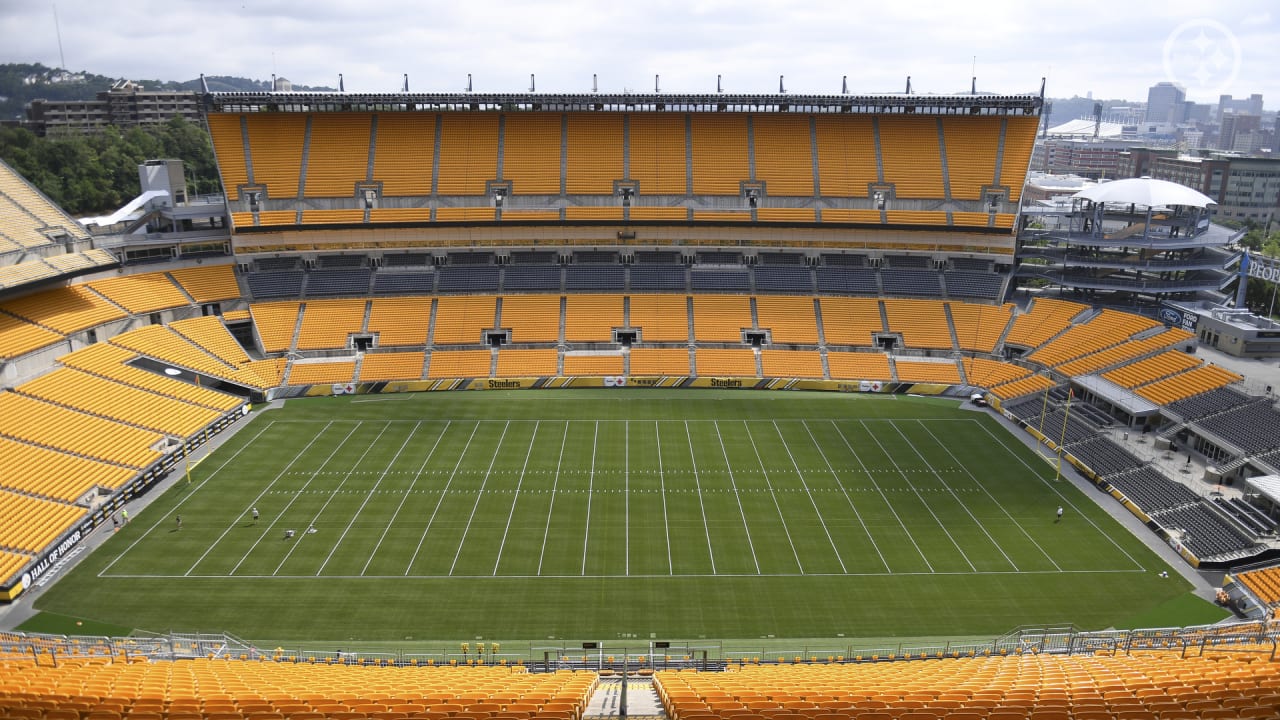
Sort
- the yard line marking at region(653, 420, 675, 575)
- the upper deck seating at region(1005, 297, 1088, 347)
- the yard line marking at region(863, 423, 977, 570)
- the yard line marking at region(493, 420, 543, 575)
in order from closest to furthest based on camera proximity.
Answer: the yard line marking at region(653, 420, 675, 575) → the yard line marking at region(493, 420, 543, 575) → the yard line marking at region(863, 423, 977, 570) → the upper deck seating at region(1005, 297, 1088, 347)

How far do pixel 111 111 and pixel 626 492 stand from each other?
398 feet

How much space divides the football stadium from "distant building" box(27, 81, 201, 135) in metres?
79.0

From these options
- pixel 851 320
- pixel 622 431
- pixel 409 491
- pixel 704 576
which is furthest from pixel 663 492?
pixel 851 320

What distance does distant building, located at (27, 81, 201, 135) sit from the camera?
111250 mm

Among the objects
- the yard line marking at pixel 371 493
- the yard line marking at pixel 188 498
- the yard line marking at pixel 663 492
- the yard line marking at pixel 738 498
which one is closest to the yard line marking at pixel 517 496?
→ the yard line marking at pixel 371 493

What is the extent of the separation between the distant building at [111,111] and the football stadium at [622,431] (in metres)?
79.0

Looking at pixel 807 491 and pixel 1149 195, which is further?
pixel 1149 195

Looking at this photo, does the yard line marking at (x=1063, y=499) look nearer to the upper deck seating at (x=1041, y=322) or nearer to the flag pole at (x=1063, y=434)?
the flag pole at (x=1063, y=434)

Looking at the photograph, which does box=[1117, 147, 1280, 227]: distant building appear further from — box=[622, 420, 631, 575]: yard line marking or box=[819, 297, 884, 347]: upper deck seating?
box=[622, 420, 631, 575]: yard line marking

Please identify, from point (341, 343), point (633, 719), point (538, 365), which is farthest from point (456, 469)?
point (633, 719)

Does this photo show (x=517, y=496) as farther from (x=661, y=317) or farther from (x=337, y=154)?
(x=337, y=154)

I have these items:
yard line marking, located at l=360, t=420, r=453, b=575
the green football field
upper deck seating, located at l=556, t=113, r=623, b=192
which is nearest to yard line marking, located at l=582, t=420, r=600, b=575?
the green football field

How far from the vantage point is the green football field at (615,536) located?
24.8 metres

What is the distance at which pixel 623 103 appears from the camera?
5500 centimetres
